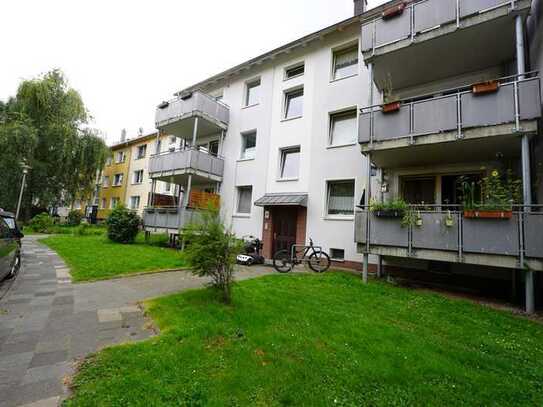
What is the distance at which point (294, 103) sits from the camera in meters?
13.9

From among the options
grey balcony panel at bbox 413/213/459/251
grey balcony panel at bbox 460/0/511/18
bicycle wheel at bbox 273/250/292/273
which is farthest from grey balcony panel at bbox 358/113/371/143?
bicycle wheel at bbox 273/250/292/273

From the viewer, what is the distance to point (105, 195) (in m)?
29.9

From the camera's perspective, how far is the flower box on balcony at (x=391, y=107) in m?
8.18

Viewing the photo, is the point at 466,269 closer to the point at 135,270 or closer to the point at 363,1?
the point at 135,270

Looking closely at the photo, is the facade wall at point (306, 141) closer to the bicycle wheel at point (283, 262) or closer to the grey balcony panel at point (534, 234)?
the bicycle wheel at point (283, 262)

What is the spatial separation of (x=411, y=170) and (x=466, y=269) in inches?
143

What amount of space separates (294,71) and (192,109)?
5.67 metres

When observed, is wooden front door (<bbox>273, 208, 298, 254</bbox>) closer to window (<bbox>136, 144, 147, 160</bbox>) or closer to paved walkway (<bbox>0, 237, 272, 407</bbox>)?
paved walkway (<bbox>0, 237, 272, 407</bbox>)

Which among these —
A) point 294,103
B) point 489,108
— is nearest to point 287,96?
point 294,103

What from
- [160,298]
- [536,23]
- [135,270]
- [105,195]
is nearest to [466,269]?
[536,23]

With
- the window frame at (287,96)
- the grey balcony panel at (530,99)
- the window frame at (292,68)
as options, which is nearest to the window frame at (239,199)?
the window frame at (287,96)

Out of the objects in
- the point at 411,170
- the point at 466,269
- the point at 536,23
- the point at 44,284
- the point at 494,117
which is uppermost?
the point at 536,23

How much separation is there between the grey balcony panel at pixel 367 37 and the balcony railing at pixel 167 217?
957 centimetres

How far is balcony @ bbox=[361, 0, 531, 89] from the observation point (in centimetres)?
734
